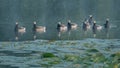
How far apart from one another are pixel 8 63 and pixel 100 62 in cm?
437

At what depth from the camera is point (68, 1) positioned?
334 ft

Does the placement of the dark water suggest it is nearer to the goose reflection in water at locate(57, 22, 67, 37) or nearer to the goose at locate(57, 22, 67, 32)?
the goose reflection in water at locate(57, 22, 67, 37)

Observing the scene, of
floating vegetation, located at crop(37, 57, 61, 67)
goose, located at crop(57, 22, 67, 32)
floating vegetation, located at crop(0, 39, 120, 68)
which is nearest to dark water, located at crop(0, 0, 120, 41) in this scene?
goose, located at crop(57, 22, 67, 32)

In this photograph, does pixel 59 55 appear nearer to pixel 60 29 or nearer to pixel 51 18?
pixel 60 29

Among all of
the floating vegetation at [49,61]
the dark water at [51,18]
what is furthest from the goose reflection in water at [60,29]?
the floating vegetation at [49,61]

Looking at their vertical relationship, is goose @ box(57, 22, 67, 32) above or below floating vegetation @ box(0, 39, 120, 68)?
above

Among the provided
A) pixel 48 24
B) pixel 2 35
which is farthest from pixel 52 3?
pixel 2 35

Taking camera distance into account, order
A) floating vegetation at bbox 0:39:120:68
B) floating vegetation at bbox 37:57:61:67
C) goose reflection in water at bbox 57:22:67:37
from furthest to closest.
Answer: goose reflection in water at bbox 57:22:67:37
floating vegetation at bbox 37:57:61:67
floating vegetation at bbox 0:39:120:68

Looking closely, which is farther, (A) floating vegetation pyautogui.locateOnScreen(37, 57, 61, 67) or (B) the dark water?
(B) the dark water

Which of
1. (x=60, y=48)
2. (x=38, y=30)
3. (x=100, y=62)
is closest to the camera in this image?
(x=100, y=62)

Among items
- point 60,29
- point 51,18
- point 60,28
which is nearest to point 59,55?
point 60,29

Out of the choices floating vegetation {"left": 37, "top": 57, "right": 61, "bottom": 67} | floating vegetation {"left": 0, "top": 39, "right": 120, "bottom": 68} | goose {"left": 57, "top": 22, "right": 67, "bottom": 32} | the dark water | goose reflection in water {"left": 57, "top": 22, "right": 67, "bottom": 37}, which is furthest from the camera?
goose {"left": 57, "top": 22, "right": 67, "bottom": 32}

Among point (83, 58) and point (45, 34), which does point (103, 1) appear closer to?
point (45, 34)

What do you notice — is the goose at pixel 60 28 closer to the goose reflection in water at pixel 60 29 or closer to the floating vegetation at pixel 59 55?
the goose reflection in water at pixel 60 29
